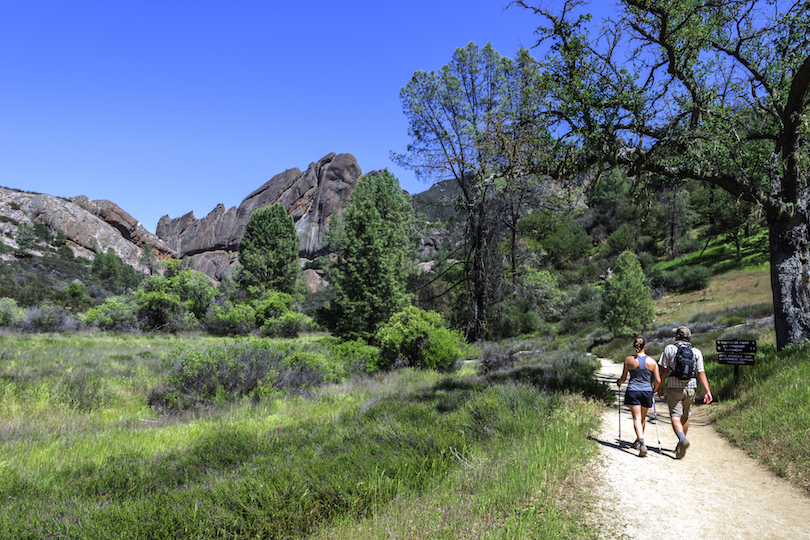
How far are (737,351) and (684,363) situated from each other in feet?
9.16

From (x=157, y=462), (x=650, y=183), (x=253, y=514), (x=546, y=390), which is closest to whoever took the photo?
(x=253, y=514)

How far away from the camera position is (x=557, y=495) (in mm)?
3410

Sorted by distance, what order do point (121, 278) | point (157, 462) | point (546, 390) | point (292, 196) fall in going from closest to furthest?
point (157, 462) → point (546, 390) → point (121, 278) → point (292, 196)

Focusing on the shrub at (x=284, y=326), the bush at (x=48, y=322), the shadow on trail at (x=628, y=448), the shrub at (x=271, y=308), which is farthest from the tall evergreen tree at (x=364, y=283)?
the bush at (x=48, y=322)

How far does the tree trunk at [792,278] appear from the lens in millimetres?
7434

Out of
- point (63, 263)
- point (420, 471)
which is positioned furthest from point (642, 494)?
point (63, 263)

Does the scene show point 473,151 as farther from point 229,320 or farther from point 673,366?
point 229,320

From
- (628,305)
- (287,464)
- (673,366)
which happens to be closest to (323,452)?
(287,464)

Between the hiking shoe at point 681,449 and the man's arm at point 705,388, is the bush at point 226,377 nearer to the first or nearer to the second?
the hiking shoe at point 681,449

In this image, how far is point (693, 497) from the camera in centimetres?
362

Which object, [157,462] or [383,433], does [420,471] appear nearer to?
[383,433]

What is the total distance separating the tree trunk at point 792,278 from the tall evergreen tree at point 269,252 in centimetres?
3612

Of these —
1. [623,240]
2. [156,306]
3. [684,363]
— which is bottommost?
[684,363]

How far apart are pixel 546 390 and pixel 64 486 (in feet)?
21.8
